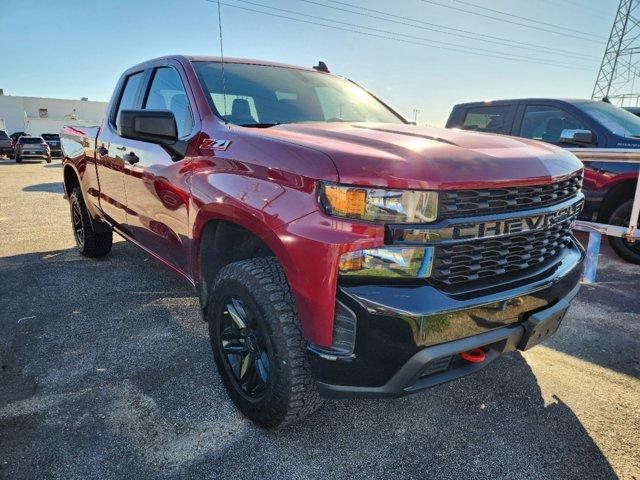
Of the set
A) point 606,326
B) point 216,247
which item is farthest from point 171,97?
point 606,326

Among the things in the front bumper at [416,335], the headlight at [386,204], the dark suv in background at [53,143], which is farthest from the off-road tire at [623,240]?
the dark suv in background at [53,143]

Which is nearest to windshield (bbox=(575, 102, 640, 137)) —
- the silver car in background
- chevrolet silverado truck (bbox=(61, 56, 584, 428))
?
chevrolet silverado truck (bbox=(61, 56, 584, 428))

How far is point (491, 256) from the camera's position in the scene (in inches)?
69.3

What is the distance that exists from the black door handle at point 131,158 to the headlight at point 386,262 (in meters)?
2.07

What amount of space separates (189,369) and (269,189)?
1381 mm

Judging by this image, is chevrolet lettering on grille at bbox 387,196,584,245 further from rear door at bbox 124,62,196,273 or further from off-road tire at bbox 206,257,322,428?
rear door at bbox 124,62,196,273

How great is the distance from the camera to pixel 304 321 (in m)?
1.69

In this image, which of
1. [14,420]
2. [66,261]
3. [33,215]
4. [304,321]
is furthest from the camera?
[33,215]

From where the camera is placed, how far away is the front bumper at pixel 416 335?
1529 mm

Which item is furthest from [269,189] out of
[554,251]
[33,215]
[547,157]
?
[33,215]

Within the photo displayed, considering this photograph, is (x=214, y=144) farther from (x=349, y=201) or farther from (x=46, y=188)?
(x=46, y=188)

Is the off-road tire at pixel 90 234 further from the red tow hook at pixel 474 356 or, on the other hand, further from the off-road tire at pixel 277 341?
the red tow hook at pixel 474 356

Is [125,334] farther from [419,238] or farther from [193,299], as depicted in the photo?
[419,238]

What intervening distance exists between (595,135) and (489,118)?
1.41 meters
